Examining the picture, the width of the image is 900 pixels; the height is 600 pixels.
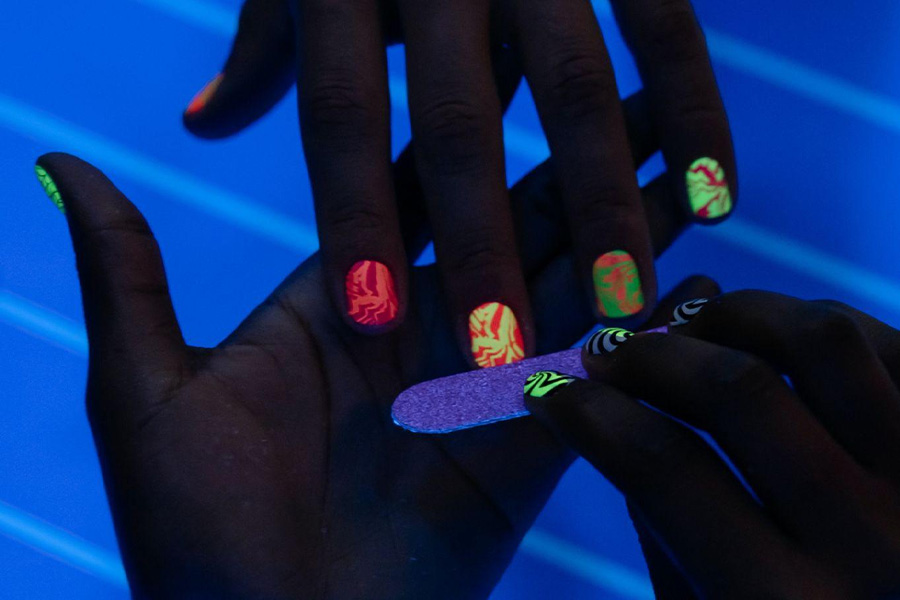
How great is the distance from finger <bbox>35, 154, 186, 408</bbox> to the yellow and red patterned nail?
485mm

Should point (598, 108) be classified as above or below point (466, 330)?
above

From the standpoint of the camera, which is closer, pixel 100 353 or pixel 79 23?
pixel 100 353

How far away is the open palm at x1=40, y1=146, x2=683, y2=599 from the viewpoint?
0.60m

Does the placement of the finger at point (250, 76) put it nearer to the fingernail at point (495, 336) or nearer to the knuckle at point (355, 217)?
the knuckle at point (355, 217)

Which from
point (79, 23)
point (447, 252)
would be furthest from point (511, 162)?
point (79, 23)

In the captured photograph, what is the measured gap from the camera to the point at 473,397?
2.03 feet

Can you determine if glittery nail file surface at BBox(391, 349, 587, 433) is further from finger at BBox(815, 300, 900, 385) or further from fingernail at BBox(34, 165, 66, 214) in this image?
fingernail at BBox(34, 165, 66, 214)

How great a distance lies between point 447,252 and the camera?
→ 72 centimetres

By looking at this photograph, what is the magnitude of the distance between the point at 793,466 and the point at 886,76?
93cm

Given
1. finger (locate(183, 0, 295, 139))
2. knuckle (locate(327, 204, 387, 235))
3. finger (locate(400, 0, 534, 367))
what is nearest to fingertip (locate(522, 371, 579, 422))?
finger (locate(400, 0, 534, 367))

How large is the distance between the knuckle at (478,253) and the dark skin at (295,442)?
6cm

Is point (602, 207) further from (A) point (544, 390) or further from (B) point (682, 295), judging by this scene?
(A) point (544, 390)

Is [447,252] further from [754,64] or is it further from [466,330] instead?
[754,64]

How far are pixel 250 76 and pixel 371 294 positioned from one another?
1.32ft
